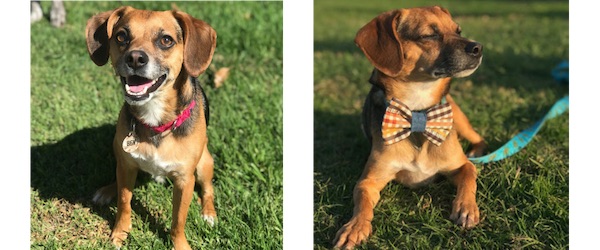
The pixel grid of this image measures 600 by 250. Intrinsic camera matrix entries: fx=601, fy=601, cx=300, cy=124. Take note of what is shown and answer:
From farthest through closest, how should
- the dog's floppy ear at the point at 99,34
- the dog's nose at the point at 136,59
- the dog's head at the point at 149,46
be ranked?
the dog's floppy ear at the point at 99,34 < the dog's head at the point at 149,46 < the dog's nose at the point at 136,59

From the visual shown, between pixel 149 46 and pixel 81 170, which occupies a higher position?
pixel 149 46

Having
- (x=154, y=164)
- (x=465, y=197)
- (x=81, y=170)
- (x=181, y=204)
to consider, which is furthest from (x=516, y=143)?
(x=81, y=170)

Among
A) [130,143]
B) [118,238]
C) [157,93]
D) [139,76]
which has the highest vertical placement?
[139,76]

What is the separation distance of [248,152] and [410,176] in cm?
143

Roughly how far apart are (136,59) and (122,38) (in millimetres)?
332

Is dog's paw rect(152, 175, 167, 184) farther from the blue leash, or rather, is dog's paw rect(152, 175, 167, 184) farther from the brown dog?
the blue leash

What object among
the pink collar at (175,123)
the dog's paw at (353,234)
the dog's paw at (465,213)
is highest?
the pink collar at (175,123)

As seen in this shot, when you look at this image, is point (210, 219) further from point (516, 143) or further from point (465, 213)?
point (516, 143)

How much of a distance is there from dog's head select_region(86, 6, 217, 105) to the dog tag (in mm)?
395

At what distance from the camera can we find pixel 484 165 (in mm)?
4781

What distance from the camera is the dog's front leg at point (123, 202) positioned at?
13.4 feet

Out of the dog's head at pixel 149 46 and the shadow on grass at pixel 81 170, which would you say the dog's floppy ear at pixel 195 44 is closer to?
the dog's head at pixel 149 46

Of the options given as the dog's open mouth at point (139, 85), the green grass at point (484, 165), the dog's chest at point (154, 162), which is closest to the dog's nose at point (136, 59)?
the dog's open mouth at point (139, 85)

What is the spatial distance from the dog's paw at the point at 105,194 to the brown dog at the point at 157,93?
33 centimetres
